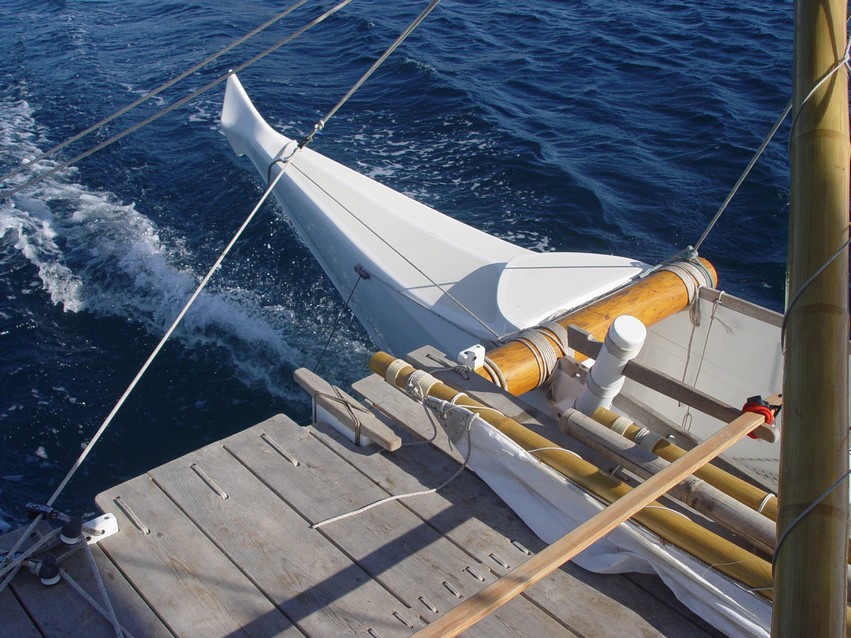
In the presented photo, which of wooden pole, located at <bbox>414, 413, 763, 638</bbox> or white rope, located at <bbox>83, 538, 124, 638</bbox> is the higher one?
wooden pole, located at <bbox>414, 413, 763, 638</bbox>

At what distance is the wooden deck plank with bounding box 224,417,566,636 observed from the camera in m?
2.34

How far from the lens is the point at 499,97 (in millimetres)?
10383

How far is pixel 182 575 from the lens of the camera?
2.43m

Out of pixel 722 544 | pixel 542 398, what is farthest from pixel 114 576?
pixel 542 398

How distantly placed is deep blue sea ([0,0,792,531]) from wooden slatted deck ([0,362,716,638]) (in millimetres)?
2568

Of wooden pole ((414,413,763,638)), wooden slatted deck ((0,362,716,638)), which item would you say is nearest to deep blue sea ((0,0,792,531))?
wooden slatted deck ((0,362,716,638))

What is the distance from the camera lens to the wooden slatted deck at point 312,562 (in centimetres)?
229

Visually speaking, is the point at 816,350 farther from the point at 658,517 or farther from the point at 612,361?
the point at 612,361

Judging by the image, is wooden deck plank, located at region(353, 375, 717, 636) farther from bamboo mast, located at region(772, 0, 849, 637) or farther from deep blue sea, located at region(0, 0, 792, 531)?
deep blue sea, located at region(0, 0, 792, 531)

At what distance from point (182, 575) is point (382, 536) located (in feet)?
2.26

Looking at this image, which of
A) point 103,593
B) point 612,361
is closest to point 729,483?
point 612,361

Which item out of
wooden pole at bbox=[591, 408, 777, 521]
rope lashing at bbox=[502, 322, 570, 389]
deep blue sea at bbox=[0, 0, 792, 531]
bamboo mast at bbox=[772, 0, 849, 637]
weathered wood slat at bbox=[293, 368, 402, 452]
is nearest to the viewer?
bamboo mast at bbox=[772, 0, 849, 637]

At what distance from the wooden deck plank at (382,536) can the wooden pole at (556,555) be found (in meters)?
0.48

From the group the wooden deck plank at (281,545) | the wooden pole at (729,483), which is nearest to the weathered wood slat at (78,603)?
the wooden deck plank at (281,545)
